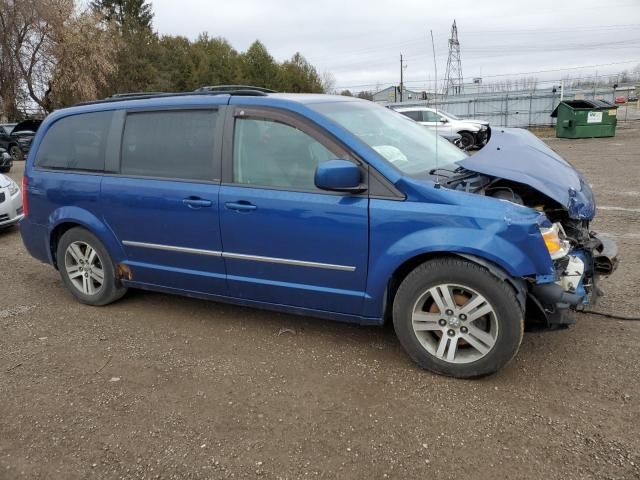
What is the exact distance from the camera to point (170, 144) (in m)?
4.02

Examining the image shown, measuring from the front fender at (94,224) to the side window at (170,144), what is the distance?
501 millimetres

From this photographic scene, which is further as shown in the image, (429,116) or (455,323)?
(429,116)

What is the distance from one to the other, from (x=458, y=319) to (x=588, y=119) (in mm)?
20746

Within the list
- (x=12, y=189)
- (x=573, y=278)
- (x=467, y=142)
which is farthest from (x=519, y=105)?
(x=573, y=278)

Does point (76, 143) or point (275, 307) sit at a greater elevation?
point (76, 143)

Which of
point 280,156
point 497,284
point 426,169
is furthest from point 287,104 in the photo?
point 497,284

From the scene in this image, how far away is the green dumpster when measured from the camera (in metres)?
20.5

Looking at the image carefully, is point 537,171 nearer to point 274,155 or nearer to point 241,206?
point 274,155

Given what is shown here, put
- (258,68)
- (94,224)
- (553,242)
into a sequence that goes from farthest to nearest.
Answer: (258,68), (94,224), (553,242)

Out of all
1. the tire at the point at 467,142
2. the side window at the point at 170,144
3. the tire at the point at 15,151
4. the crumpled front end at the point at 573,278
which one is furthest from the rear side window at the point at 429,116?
the side window at the point at 170,144

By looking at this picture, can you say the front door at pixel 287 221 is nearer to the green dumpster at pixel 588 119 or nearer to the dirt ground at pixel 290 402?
the dirt ground at pixel 290 402

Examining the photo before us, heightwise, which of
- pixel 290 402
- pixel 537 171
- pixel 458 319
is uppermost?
pixel 537 171

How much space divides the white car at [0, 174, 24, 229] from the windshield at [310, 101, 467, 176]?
5.73 m

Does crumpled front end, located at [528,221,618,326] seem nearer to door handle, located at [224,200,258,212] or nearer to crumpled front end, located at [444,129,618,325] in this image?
crumpled front end, located at [444,129,618,325]
